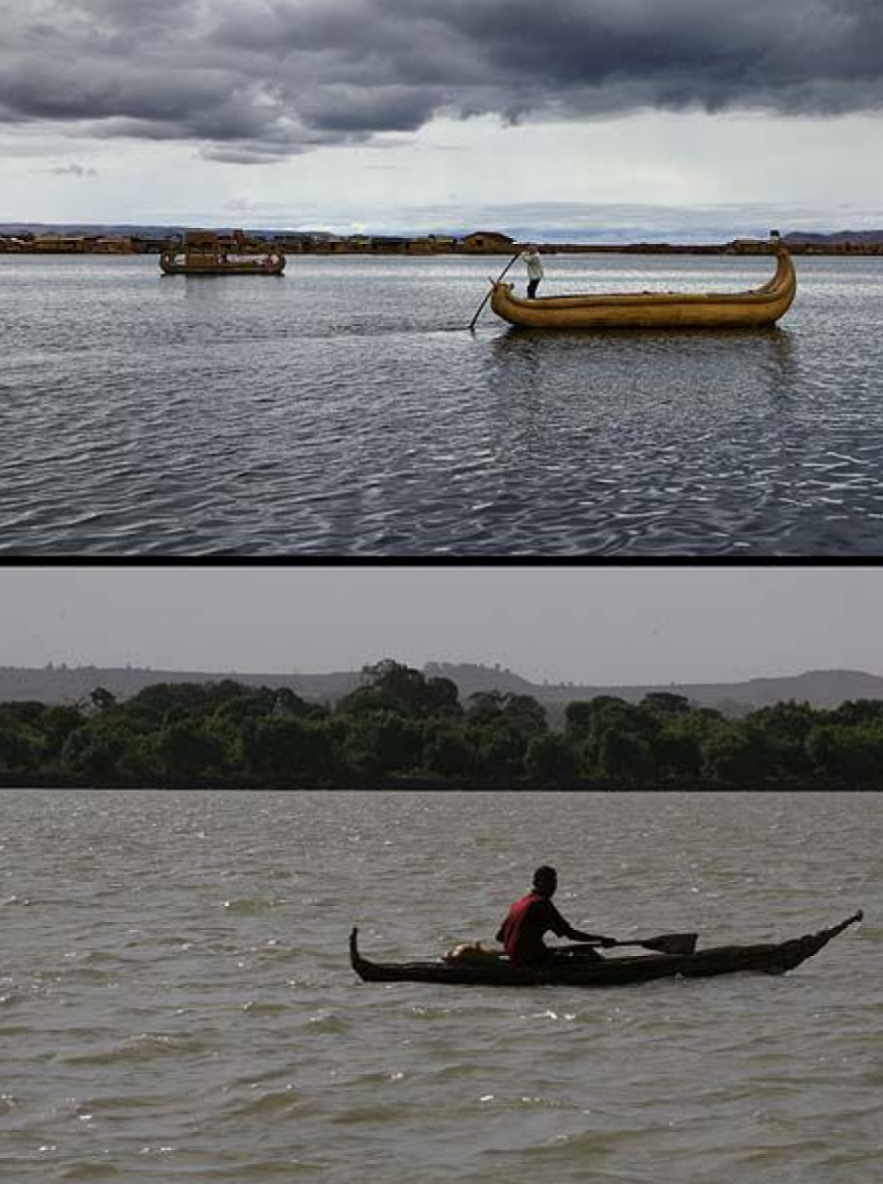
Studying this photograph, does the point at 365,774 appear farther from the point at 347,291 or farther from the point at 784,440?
the point at 784,440

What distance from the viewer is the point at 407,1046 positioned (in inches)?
475

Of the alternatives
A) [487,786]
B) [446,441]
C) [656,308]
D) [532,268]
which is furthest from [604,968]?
[487,786]

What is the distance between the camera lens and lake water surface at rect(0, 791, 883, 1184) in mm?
9430

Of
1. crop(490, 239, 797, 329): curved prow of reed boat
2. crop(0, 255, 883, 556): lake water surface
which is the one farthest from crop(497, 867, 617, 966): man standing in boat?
crop(490, 239, 797, 329): curved prow of reed boat

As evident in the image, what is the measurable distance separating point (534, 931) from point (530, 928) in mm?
40

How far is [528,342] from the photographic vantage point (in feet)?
72.0

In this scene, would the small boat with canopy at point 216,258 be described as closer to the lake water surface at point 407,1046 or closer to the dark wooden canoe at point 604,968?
the lake water surface at point 407,1046

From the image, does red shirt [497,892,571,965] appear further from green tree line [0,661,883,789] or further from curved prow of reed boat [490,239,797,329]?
green tree line [0,661,883,789]

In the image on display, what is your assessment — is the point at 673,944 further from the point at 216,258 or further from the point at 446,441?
the point at 216,258

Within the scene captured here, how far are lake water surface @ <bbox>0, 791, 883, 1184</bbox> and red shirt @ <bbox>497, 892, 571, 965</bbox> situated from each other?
0.31 meters

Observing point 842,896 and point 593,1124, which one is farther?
point 842,896

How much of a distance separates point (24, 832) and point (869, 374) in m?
26.1

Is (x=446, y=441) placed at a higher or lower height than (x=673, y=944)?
higher

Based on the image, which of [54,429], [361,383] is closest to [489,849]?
[361,383]
